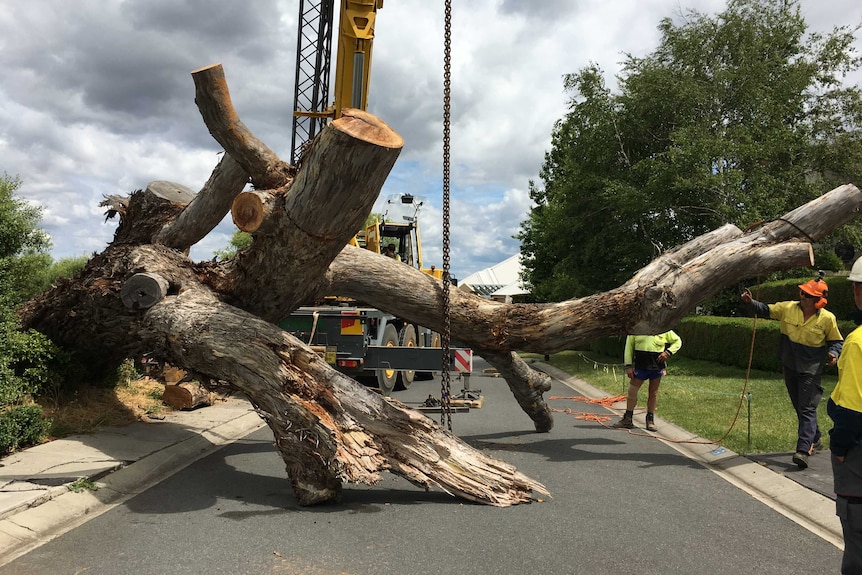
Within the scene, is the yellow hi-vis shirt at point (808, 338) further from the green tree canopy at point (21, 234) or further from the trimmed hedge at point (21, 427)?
the green tree canopy at point (21, 234)

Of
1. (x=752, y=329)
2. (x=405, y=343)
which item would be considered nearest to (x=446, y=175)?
(x=405, y=343)

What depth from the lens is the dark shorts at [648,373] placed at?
8449mm

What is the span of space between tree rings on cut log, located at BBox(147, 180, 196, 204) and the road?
3614mm

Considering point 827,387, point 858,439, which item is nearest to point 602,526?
point 858,439

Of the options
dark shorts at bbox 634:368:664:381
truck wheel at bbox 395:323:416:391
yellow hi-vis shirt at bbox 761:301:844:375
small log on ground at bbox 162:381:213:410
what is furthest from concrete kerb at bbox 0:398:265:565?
yellow hi-vis shirt at bbox 761:301:844:375

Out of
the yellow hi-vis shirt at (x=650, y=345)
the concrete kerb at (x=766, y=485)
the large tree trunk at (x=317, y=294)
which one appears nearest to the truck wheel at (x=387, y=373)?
the large tree trunk at (x=317, y=294)

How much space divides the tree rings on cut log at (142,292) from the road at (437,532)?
1639 millimetres

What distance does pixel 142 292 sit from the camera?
6.08 m

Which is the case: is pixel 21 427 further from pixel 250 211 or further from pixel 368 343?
pixel 368 343

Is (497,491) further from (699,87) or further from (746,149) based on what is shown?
(699,87)

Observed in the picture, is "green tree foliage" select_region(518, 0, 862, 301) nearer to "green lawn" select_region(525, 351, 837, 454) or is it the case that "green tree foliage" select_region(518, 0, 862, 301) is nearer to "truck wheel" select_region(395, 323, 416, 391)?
"green lawn" select_region(525, 351, 837, 454)

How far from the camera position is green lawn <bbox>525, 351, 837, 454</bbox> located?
7332mm

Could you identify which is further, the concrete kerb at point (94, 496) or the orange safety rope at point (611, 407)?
the orange safety rope at point (611, 407)

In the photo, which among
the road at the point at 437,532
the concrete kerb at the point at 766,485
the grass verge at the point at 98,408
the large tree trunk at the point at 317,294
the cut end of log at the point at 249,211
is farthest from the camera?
the grass verge at the point at 98,408
